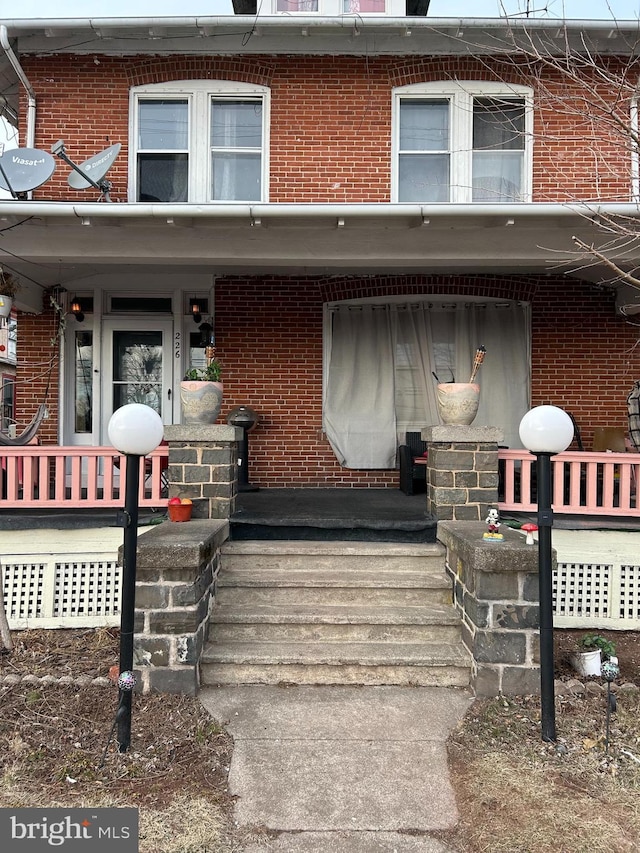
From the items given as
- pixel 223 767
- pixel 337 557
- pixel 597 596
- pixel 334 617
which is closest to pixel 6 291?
pixel 337 557

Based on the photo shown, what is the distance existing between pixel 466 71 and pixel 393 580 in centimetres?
633

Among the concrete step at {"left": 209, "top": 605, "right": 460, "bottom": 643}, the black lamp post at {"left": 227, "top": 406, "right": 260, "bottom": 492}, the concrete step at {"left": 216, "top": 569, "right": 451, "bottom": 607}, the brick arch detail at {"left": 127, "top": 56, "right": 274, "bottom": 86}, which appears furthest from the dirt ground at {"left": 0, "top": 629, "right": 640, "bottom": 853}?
the brick arch detail at {"left": 127, "top": 56, "right": 274, "bottom": 86}

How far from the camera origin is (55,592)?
4.97 m

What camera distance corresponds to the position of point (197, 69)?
6820mm

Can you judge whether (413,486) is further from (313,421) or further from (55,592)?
(55,592)

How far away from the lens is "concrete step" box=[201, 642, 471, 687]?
3672 millimetres

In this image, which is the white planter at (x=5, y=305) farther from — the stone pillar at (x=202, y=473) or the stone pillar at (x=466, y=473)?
the stone pillar at (x=466, y=473)

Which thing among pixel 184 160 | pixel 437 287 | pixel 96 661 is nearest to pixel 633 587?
pixel 437 287

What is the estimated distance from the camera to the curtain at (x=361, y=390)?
714 centimetres

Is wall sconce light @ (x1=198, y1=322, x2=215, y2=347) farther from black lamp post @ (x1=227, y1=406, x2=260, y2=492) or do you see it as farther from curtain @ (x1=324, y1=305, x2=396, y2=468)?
curtain @ (x1=324, y1=305, x2=396, y2=468)

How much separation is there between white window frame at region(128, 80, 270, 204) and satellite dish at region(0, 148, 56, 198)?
136 centimetres

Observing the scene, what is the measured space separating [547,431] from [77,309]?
6246 millimetres

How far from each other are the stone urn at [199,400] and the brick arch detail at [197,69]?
4451 mm

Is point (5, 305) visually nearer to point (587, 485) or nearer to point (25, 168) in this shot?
point (25, 168)
